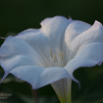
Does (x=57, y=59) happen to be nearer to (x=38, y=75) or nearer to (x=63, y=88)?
(x=63, y=88)

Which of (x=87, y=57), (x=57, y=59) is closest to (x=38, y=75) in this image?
(x=87, y=57)

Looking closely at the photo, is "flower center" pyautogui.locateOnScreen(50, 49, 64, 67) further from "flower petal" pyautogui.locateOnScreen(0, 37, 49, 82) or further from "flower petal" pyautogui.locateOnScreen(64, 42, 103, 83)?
"flower petal" pyautogui.locateOnScreen(64, 42, 103, 83)

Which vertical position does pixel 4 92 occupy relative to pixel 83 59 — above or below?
below

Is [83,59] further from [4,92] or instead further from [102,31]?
[4,92]

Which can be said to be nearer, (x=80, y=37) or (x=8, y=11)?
(x=80, y=37)

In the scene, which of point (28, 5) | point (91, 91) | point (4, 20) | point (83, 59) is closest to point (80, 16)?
point (28, 5)

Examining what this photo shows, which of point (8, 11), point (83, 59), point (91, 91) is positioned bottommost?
point (91, 91)

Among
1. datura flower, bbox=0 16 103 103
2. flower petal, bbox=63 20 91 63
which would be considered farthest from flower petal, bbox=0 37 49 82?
flower petal, bbox=63 20 91 63
